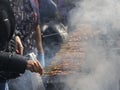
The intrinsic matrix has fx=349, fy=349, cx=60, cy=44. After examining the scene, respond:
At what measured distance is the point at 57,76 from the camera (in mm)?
4246

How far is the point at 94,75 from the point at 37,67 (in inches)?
74.6

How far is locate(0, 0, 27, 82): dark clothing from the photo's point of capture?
8.29ft

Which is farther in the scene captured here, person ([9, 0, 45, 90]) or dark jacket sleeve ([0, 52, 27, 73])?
person ([9, 0, 45, 90])

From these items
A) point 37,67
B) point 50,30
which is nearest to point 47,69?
point 37,67

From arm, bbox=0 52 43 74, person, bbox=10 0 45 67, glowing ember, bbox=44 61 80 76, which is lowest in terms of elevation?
glowing ember, bbox=44 61 80 76

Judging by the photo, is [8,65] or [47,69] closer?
[8,65]

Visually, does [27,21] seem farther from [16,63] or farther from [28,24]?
[16,63]

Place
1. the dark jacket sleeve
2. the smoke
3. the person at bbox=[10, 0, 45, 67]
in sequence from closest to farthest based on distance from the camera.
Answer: the dark jacket sleeve → the person at bbox=[10, 0, 45, 67] → the smoke

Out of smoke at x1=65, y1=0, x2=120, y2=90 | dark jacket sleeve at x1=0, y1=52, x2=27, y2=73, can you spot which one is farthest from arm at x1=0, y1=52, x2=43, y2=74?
smoke at x1=65, y1=0, x2=120, y2=90

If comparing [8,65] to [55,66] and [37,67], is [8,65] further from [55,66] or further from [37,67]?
[55,66]

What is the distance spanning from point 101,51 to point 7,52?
6.94 ft

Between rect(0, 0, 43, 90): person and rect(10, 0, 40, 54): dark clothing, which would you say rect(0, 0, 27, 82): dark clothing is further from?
rect(10, 0, 40, 54): dark clothing

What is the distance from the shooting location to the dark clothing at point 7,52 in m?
2.53

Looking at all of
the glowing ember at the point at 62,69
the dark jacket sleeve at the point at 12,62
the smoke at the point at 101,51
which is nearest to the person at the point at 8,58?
the dark jacket sleeve at the point at 12,62
